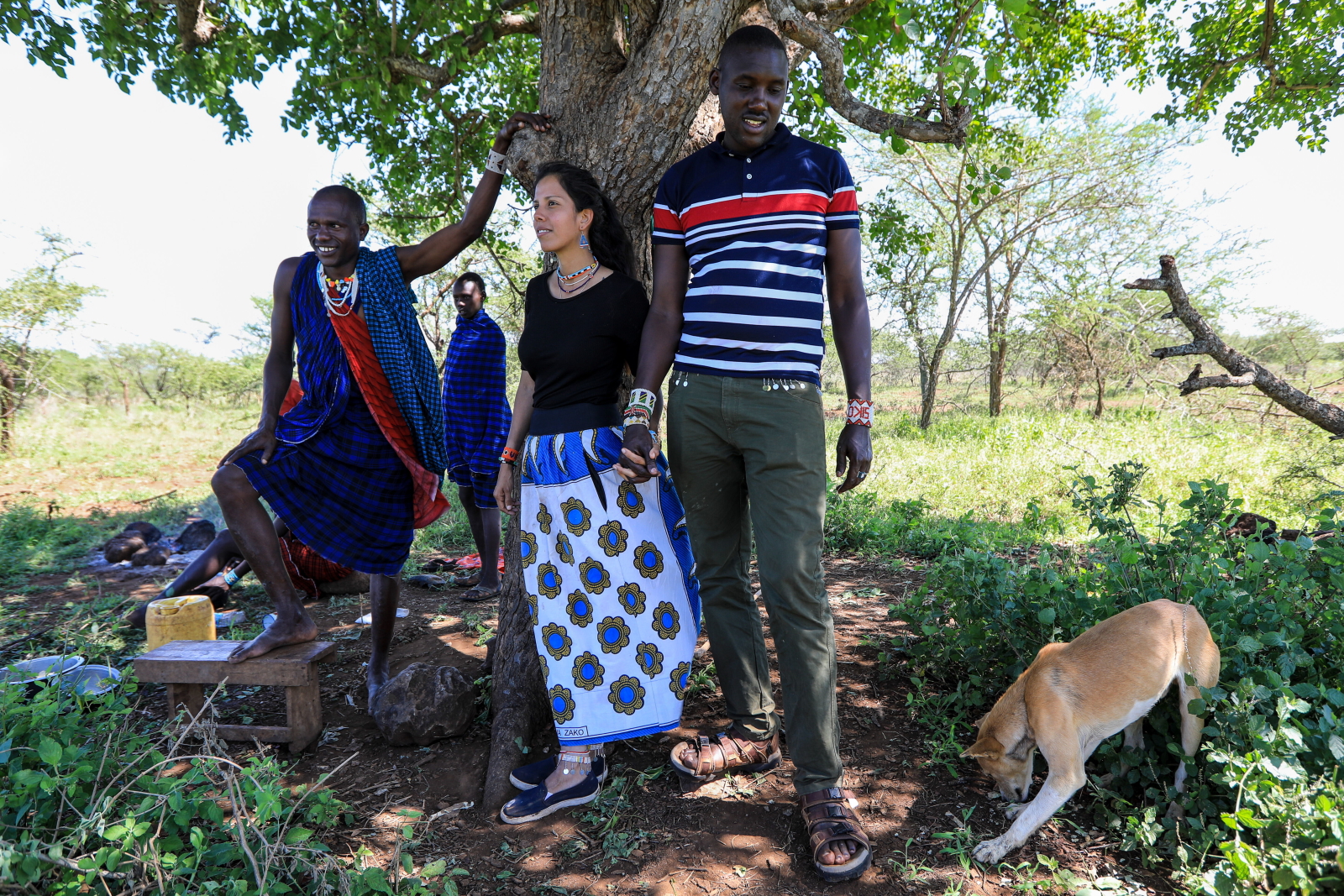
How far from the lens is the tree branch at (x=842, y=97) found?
2910 mm

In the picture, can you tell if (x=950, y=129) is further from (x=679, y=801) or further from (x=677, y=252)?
(x=679, y=801)

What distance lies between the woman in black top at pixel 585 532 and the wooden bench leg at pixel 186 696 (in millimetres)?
1291

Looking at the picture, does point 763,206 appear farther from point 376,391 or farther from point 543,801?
point 543,801

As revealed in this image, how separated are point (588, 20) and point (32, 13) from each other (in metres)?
3.64

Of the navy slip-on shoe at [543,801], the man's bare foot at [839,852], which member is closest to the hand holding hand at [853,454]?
the man's bare foot at [839,852]

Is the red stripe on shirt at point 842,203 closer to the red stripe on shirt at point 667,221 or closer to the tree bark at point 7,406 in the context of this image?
the red stripe on shirt at point 667,221

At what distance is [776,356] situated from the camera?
2070 millimetres

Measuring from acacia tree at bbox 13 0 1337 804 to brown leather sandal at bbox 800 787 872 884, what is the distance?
99cm

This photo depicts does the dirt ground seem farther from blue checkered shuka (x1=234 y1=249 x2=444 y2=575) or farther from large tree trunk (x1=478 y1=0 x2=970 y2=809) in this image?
blue checkered shuka (x1=234 y1=249 x2=444 y2=575)

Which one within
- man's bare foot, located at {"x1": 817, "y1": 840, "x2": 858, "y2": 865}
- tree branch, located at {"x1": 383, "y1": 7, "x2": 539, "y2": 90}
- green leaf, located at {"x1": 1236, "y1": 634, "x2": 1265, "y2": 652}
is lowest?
man's bare foot, located at {"x1": 817, "y1": 840, "x2": 858, "y2": 865}

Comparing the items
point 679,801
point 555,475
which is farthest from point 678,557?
point 679,801

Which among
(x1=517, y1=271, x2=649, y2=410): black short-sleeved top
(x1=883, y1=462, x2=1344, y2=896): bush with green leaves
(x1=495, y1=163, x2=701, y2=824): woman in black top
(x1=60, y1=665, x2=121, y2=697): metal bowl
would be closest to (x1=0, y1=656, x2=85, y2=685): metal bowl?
(x1=60, y1=665, x2=121, y2=697): metal bowl

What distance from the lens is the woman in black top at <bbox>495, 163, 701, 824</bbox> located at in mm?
2275

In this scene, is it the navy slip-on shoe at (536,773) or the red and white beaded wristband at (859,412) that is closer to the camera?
the red and white beaded wristband at (859,412)
